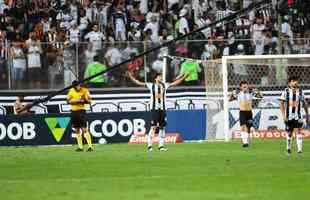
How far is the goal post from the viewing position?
32312 millimetres

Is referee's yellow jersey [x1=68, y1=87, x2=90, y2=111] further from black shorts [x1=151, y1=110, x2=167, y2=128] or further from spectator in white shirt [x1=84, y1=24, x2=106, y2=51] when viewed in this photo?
spectator in white shirt [x1=84, y1=24, x2=106, y2=51]

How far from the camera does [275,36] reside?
35625 mm

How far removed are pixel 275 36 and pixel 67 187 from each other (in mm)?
20781

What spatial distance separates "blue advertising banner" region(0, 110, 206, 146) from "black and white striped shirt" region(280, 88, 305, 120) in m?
8.75

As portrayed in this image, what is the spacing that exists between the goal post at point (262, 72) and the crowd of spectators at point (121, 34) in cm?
40

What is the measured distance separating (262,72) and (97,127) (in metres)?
6.26

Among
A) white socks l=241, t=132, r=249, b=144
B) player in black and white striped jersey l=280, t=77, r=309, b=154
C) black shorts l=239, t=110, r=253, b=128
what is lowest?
white socks l=241, t=132, r=249, b=144

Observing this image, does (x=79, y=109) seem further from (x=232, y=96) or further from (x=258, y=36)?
(x=258, y=36)

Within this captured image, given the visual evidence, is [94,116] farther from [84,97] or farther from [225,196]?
[225,196]

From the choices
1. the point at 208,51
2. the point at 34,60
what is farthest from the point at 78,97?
the point at 208,51

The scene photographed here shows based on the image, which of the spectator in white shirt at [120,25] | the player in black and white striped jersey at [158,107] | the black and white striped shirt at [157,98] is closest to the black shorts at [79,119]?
the player in black and white striped jersey at [158,107]

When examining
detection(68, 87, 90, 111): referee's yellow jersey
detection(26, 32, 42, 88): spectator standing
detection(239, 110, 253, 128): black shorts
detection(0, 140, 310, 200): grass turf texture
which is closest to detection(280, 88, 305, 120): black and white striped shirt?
detection(0, 140, 310, 200): grass turf texture

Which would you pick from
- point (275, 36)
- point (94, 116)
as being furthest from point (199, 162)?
point (275, 36)

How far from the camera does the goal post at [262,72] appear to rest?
3231 cm
